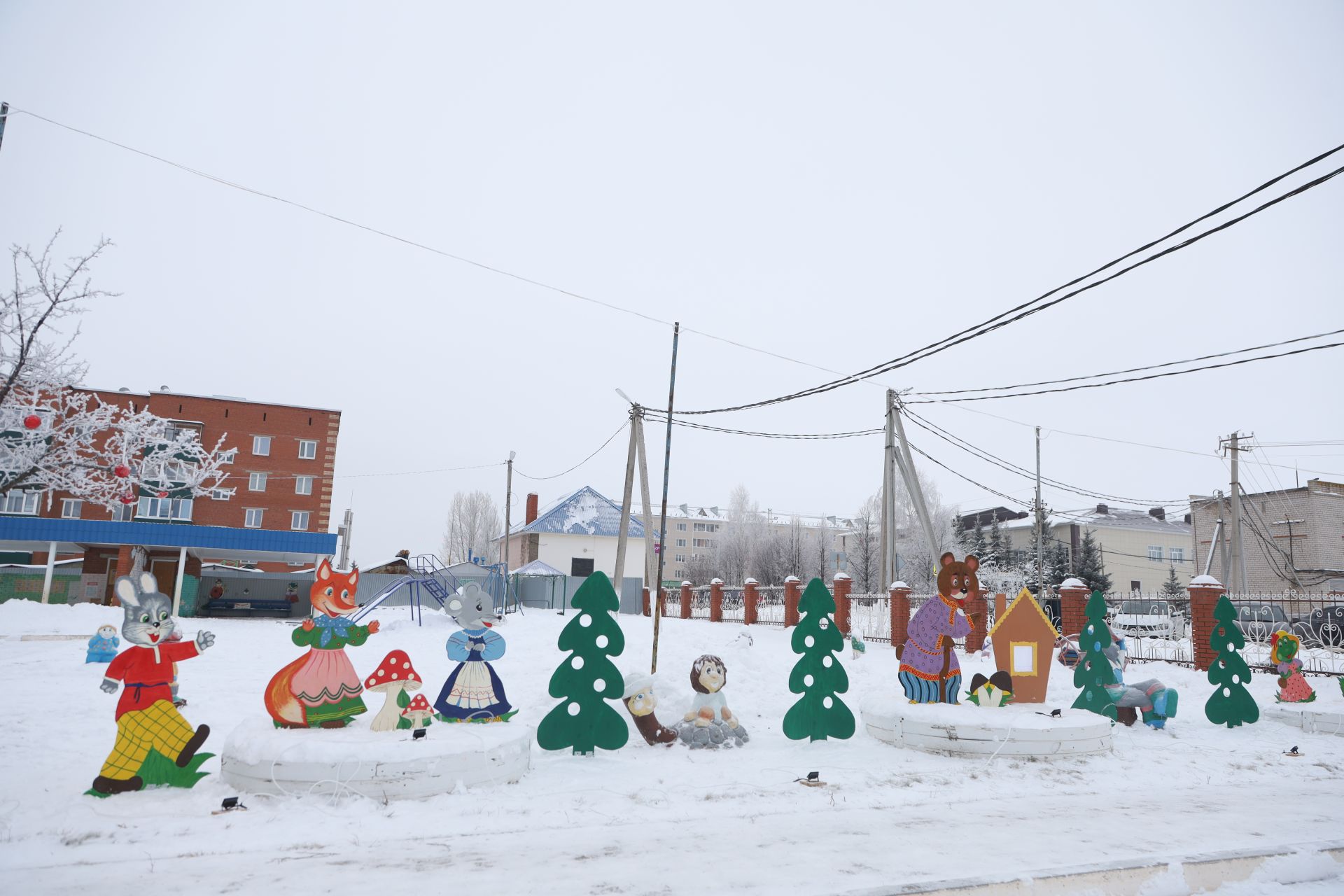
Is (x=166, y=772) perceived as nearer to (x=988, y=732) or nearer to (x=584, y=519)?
(x=988, y=732)

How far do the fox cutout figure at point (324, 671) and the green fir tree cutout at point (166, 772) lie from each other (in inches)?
34.6

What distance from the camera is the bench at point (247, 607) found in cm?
3088

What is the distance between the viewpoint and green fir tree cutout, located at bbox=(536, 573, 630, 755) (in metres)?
8.52

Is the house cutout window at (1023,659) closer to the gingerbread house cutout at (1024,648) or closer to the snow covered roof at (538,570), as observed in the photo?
the gingerbread house cutout at (1024,648)

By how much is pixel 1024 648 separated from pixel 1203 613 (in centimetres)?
907

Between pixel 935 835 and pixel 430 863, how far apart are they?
379 centimetres

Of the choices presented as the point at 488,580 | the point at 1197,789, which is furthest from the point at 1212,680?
the point at 488,580

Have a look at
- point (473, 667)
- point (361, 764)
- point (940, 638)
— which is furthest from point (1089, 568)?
point (361, 764)

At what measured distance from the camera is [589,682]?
870cm

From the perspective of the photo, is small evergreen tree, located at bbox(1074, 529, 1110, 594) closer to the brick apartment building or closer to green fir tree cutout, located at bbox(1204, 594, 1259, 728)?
green fir tree cutout, located at bbox(1204, 594, 1259, 728)

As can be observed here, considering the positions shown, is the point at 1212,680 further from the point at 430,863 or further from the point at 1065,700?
the point at 430,863

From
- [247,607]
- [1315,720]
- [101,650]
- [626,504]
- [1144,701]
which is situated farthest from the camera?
[247,607]

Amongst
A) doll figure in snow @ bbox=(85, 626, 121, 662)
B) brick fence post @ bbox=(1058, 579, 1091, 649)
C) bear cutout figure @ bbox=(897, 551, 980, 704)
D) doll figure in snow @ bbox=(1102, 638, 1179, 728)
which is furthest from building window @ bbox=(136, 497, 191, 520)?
doll figure in snow @ bbox=(1102, 638, 1179, 728)

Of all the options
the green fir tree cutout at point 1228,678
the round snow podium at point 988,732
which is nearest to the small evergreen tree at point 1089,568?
the green fir tree cutout at point 1228,678
